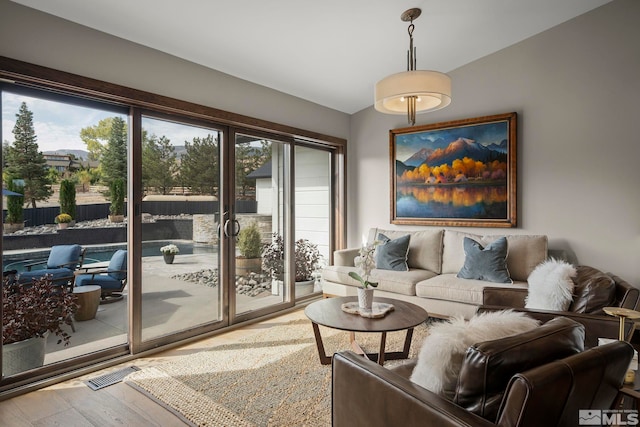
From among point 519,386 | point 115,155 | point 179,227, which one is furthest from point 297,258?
point 519,386

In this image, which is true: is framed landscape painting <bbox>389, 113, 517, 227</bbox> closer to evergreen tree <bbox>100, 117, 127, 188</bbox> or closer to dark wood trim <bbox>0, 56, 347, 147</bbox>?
dark wood trim <bbox>0, 56, 347, 147</bbox>

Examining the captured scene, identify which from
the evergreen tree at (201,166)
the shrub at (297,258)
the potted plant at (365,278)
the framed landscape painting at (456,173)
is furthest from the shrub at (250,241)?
the framed landscape painting at (456,173)

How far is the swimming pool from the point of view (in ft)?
8.37

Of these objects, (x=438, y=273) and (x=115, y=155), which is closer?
(x=115, y=155)

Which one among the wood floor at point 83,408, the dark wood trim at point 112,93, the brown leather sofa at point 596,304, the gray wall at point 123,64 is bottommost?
the wood floor at point 83,408

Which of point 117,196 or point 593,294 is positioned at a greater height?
point 117,196

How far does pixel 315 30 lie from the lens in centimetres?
321

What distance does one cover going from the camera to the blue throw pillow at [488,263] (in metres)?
3.62

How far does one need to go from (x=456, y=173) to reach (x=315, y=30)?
2.27 metres

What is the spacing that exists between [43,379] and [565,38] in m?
5.30

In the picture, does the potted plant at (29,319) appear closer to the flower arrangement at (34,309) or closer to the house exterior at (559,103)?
the flower arrangement at (34,309)

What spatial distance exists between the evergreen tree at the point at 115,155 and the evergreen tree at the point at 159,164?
151 mm

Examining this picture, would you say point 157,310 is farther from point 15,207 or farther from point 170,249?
point 15,207

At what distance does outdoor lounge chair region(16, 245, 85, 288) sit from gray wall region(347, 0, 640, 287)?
3.93m
